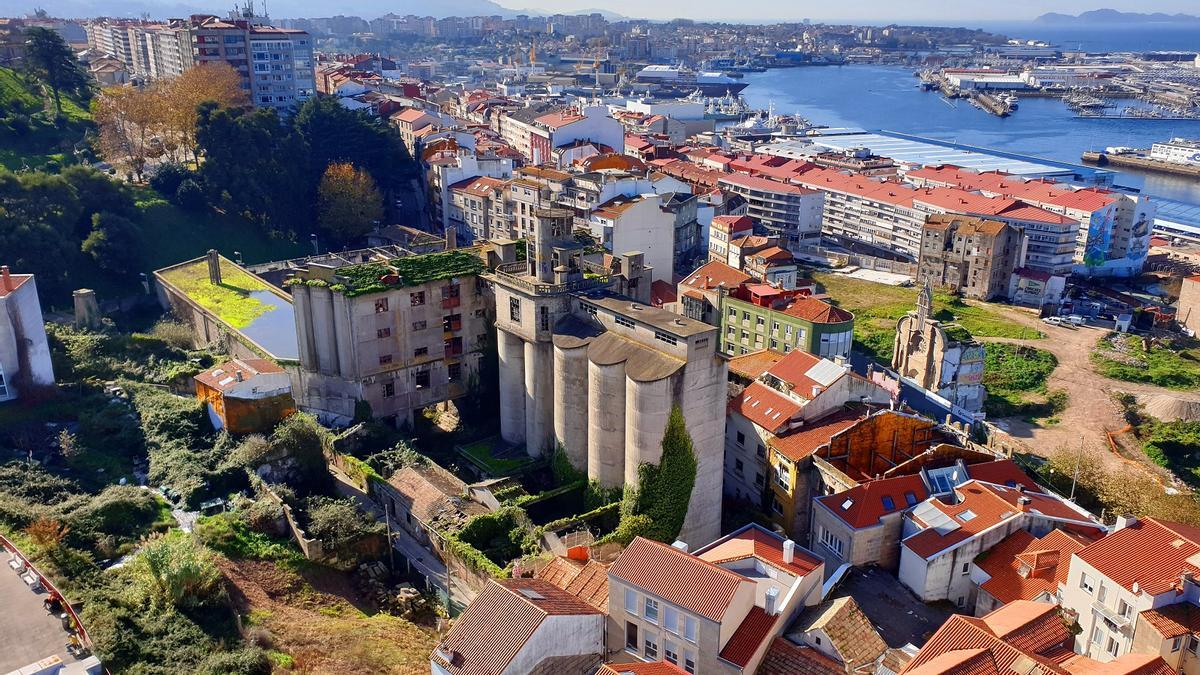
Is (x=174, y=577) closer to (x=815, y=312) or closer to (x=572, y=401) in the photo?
(x=572, y=401)

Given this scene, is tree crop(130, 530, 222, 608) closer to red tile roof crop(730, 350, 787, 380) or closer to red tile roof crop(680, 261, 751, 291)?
red tile roof crop(730, 350, 787, 380)

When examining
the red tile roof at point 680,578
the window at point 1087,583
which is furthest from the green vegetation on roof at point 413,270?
the window at point 1087,583

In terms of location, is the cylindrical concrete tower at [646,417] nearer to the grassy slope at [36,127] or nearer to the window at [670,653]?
the window at [670,653]

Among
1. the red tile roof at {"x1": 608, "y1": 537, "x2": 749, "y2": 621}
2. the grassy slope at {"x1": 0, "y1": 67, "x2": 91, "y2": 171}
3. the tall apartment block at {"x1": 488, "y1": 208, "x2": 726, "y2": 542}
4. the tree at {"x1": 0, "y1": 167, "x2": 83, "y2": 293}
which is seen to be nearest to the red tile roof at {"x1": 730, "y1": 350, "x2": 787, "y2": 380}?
the tall apartment block at {"x1": 488, "y1": 208, "x2": 726, "y2": 542}

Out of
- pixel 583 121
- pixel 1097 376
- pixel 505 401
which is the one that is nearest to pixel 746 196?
pixel 583 121

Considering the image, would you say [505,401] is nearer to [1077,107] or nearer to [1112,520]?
[1112,520]
